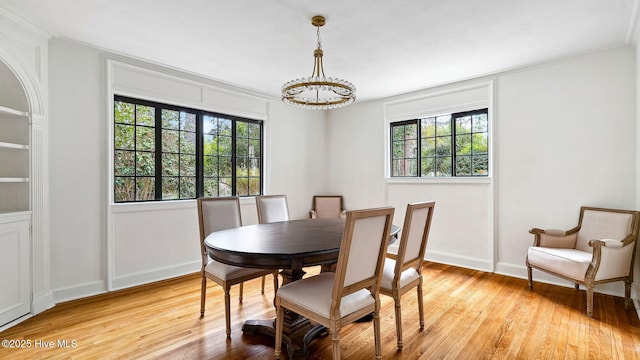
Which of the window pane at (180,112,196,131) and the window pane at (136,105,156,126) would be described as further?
the window pane at (180,112,196,131)

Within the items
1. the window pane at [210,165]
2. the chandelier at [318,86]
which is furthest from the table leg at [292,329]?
the window pane at [210,165]

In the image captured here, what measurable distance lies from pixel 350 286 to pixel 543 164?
121 inches

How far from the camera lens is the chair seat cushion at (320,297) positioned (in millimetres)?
1774

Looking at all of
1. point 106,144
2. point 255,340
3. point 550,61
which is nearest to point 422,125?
point 550,61

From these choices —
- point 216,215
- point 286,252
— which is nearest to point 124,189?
point 216,215

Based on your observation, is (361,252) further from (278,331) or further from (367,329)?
(367,329)

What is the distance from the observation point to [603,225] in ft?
10.0

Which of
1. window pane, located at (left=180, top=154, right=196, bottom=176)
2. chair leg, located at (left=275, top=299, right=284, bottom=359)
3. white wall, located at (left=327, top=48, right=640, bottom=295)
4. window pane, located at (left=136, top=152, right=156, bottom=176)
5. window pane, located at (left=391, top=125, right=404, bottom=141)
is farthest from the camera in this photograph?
window pane, located at (left=391, top=125, right=404, bottom=141)

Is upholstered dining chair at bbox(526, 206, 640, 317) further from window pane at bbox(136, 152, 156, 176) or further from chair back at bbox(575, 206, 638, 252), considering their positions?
window pane at bbox(136, 152, 156, 176)

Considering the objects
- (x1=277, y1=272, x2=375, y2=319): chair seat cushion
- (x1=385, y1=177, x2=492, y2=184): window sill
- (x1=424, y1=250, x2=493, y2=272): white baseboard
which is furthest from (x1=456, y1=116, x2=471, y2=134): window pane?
(x1=277, y1=272, x2=375, y2=319): chair seat cushion

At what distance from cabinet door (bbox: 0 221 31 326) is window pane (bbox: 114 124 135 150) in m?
1.11

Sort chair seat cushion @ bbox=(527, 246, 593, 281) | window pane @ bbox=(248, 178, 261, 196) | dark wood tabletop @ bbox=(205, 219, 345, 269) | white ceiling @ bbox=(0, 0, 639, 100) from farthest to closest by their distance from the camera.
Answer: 1. window pane @ bbox=(248, 178, 261, 196)
2. chair seat cushion @ bbox=(527, 246, 593, 281)
3. white ceiling @ bbox=(0, 0, 639, 100)
4. dark wood tabletop @ bbox=(205, 219, 345, 269)

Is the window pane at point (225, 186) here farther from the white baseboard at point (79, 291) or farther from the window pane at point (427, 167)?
the window pane at point (427, 167)

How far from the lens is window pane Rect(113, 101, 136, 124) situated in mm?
3385
